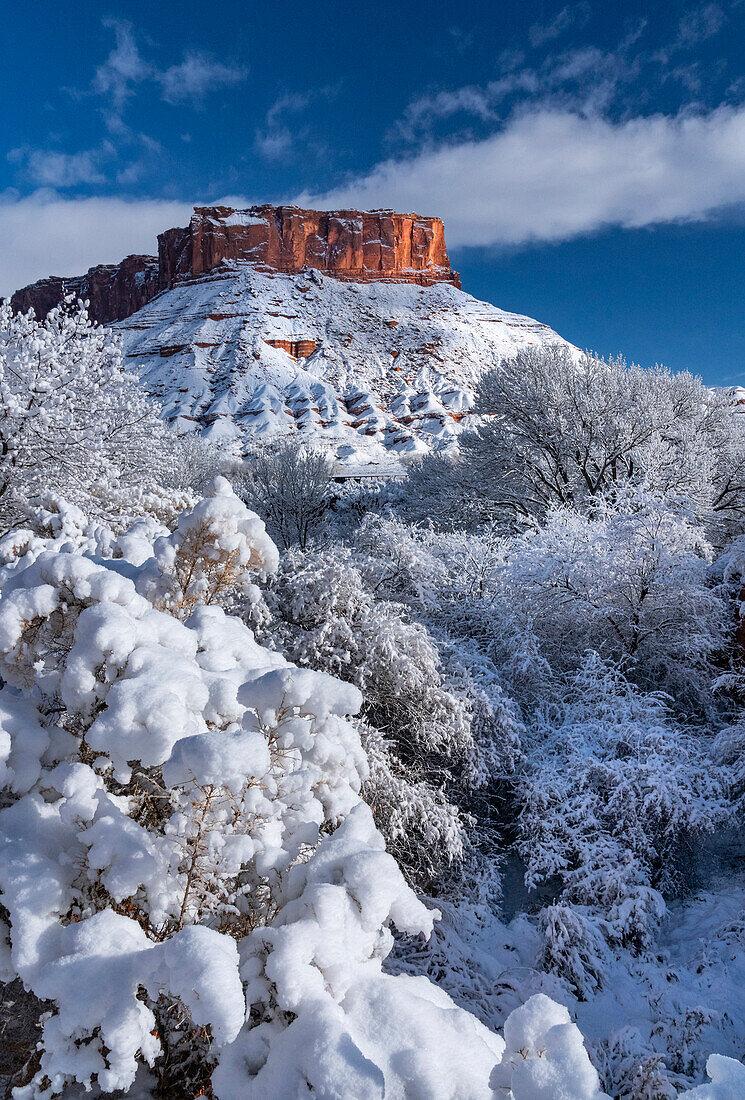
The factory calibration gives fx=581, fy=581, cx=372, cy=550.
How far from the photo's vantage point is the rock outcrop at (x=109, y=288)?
5310 inches

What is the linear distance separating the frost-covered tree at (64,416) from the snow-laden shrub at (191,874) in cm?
727

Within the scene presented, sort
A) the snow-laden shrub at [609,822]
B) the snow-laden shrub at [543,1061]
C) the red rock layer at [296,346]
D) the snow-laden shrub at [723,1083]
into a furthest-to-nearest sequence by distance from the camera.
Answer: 1. the red rock layer at [296,346]
2. the snow-laden shrub at [609,822]
3. the snow-laden shrub at [543,1061]
4. the snow-laden shrub at [723,1083]

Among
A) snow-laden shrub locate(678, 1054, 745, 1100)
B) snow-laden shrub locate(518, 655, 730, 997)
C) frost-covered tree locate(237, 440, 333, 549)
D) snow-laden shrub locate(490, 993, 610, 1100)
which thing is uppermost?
frost-covered tree locate(237, 440, 333, 549)

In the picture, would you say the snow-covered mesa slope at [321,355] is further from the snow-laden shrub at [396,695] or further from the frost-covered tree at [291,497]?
the snow-laden shrub at [396,695]

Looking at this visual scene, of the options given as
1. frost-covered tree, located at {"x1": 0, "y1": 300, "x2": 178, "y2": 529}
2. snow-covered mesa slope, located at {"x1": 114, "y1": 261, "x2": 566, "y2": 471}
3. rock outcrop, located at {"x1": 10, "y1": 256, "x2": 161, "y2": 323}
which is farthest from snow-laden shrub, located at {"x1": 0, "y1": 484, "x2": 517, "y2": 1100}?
rock outcrop, located at {"x1": 10, "y1": 256, "x2": 161, "y2": 323}

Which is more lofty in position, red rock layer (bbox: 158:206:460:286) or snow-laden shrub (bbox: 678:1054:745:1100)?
red rock layer (bbox: 158:206:460:286)

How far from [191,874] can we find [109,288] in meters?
166

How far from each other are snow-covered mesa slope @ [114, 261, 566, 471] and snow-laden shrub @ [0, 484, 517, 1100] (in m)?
54.0

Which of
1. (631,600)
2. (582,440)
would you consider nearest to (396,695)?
(631,600)

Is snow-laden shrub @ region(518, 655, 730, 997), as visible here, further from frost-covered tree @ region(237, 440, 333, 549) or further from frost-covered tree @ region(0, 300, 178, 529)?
frost-covered tree @ region(237, 440, 333, 549)

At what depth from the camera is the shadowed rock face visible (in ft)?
392

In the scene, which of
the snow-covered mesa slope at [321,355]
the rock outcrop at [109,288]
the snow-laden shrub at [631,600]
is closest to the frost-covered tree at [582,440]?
the snow-laden shrub at [631,600]

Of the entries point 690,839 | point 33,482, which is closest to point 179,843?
point 690,839

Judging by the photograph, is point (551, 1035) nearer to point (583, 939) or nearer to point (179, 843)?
point (179, 843)
